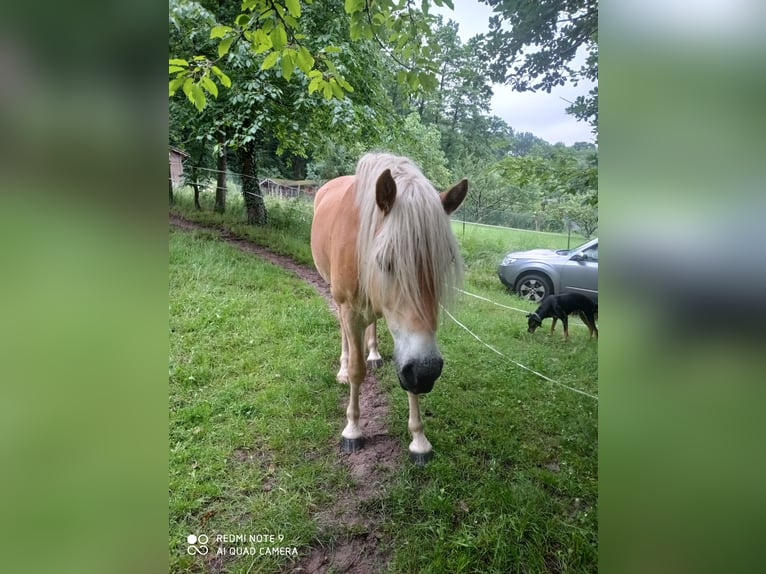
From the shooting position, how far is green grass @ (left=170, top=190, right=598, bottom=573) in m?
1.46

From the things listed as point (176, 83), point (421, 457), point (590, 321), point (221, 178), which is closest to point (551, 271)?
point (590, 321)

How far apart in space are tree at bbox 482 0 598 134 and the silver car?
1.66ft

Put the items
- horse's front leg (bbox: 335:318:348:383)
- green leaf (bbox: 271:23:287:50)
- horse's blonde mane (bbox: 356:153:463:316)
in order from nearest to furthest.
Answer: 1. horse's blonde mane (bbox: 356:153:463:316)
2. green leaf (bbox: 271:23:287:50)
3. horse's front leg (bbox: 335:318:348:383)

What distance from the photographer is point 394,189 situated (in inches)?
57.4

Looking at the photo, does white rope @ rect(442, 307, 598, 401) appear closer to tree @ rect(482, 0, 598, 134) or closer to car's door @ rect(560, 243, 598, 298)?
car's door @ rect(560, 243, 598, 298)

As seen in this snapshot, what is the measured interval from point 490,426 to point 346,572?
0.87m

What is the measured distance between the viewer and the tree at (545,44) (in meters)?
1.43

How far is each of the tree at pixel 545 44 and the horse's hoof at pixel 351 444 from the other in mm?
1768

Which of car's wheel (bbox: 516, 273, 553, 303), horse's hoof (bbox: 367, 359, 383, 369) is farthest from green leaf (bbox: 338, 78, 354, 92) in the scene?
horse's hoof (bbox: 367, 359, 383, 369)

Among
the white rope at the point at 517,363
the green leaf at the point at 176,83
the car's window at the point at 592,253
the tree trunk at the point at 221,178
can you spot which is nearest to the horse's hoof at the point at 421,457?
the white rope at the point at 517,363

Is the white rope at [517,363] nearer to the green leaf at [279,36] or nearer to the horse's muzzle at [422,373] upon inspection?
the horse's muzzle at [422,373]

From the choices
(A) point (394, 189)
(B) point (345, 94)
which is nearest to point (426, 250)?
(A) point (394, 189)

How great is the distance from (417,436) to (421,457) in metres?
A: 0.10
